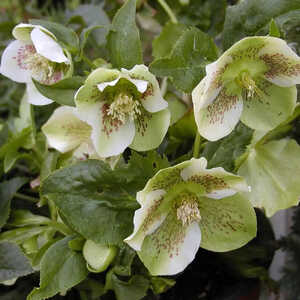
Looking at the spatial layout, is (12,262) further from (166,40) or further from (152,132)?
(166,40)

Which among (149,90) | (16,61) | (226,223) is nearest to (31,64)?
(16,61)

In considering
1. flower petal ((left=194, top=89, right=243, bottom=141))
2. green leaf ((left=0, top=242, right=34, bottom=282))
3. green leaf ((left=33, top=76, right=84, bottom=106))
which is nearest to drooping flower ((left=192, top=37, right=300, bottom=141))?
flower petal ((left=194, top=89, right=243, bottom=141))

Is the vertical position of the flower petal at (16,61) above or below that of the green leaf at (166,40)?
above

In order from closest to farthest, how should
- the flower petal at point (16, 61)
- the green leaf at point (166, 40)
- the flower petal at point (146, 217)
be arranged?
the flower petal at point (146, 217), the flower petal at point (16, 61), the green leaf at point (166, 40)

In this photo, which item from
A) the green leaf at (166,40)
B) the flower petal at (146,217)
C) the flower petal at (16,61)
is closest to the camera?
the flower petal at (146,217)

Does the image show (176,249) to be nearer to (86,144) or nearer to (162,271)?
(162,271)

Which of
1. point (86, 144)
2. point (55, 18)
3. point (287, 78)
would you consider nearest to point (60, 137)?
point (86, 144)

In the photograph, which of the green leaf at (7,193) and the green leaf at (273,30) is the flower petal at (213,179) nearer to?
the green leaf at (273,30)

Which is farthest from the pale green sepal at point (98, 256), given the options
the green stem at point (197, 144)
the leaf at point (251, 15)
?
the leaf at point (251, 15)
